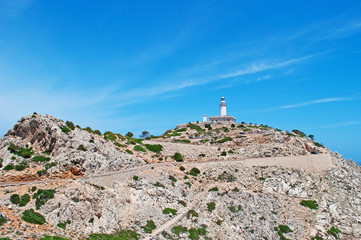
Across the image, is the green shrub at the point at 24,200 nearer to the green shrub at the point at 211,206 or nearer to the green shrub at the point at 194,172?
the green shrub at the point at 211,206

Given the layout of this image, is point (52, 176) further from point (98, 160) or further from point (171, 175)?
point (171, 175)

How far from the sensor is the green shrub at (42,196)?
25186 mm

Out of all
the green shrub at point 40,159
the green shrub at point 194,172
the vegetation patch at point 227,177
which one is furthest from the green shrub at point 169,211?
the green shrub at point 40,159

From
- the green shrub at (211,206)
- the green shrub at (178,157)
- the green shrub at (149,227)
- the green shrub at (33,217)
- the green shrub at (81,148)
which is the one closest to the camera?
the green shrub at (33,217)

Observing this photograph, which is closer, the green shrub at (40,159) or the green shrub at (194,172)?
the green shrub at (40,159)

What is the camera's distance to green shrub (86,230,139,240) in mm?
24438

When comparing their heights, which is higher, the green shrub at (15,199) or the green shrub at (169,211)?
the green shrub at (15,199)

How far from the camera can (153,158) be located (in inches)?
1923

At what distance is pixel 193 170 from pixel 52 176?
21957mm

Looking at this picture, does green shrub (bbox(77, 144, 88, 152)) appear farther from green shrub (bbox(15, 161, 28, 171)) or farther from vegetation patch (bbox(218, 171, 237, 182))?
vegetation patch (bbox(218, 171, 237, 182))

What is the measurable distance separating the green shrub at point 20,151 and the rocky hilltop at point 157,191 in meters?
0.12

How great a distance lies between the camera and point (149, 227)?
29047 millimetres

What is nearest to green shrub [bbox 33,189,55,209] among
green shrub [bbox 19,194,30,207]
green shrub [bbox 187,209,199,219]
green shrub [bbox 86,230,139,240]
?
green shrub [bbox 19,194,30,207]

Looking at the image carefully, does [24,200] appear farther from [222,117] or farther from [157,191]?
[222,117]
